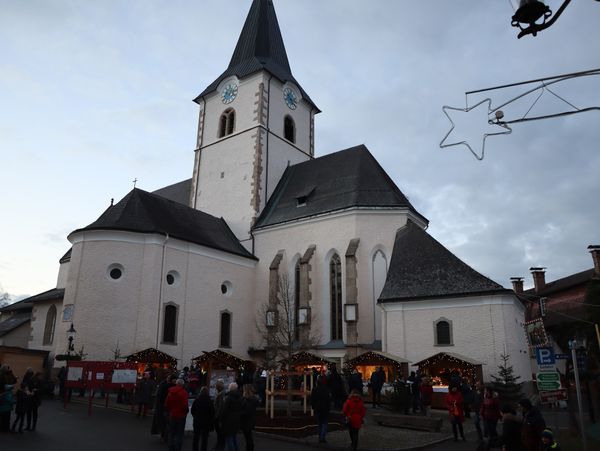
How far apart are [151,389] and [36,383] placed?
3.94 meters

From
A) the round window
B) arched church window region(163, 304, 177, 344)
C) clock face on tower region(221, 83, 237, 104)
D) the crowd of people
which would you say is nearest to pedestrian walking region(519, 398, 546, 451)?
the crowd of people

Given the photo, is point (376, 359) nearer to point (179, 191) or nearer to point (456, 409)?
point (456, 409)

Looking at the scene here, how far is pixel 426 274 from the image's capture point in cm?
2486

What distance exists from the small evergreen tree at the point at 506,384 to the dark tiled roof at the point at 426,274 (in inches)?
122

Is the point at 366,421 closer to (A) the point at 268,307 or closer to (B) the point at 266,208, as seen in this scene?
(A) the point at 268,307

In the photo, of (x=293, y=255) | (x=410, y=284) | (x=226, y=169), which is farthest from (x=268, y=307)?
(x=226, y=169)

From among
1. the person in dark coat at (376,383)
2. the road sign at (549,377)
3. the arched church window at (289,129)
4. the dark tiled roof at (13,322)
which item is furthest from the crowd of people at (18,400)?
the arched church window at (289,129)

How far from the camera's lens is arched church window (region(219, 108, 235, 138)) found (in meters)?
36.8

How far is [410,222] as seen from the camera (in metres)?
28.3

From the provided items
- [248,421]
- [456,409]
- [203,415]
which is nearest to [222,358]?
[456,409]

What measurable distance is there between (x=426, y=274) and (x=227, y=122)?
18.9 meters

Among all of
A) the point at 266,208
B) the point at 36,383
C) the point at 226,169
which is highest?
the point at 226,169

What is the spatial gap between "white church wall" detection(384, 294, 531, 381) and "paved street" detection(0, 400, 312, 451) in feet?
39.6

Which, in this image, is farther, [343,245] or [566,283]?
[566,283]
